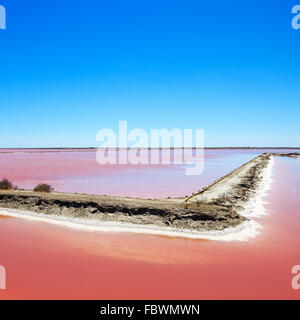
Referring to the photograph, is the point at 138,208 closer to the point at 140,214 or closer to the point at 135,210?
the point at 135,210

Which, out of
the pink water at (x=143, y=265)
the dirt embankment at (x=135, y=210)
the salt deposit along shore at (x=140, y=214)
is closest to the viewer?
the pink water at (x=143, y=265)

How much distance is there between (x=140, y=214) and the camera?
779 centimetres

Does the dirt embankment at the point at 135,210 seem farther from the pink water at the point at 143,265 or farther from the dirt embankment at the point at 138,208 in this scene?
the pink water at the point at 143,265

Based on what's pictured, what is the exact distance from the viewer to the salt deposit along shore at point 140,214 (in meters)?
6.95

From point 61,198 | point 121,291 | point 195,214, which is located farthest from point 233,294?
point 61,198

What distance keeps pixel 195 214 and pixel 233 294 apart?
3.35 m

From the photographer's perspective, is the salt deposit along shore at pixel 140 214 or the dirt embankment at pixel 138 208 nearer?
the salt deposit along shore at pixel 140 214

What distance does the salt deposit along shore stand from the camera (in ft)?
22.8

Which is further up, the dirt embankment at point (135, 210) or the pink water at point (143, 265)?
the dirt embankment at point (135, 210)

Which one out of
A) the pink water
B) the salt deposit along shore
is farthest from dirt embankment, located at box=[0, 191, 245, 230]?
the pink water

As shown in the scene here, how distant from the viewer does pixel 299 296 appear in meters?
4.09

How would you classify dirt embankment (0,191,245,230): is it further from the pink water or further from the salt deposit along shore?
the pink water

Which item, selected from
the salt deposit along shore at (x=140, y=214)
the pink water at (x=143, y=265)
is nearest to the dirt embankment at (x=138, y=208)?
the salt deposit along shore at (x=140, y=214)
